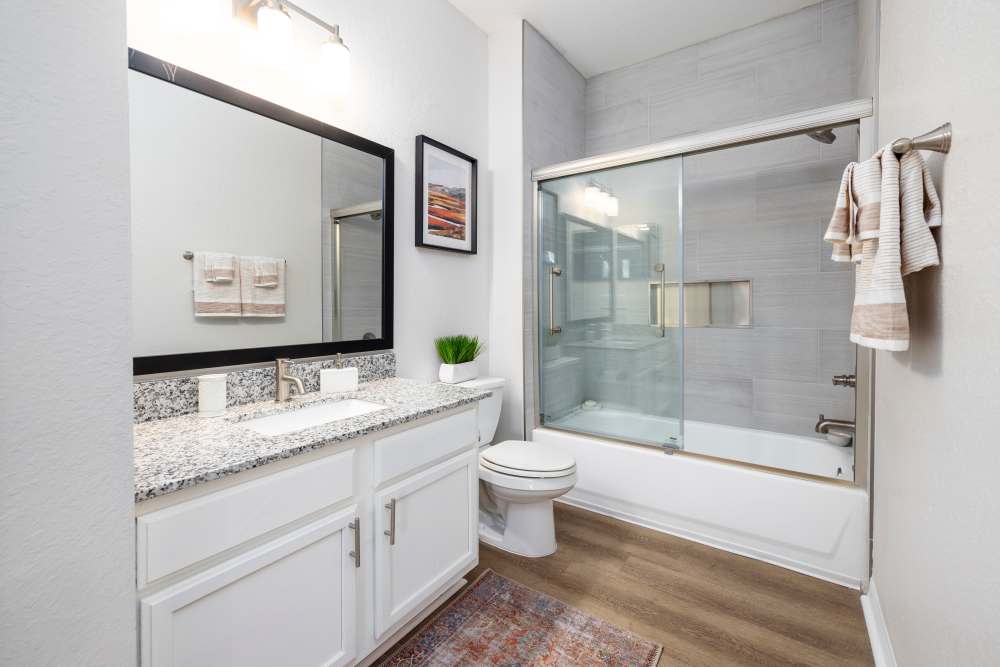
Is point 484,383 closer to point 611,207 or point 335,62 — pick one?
point 611,207

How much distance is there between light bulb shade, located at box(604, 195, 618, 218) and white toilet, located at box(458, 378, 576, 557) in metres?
1.34

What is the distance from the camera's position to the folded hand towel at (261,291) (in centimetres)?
155

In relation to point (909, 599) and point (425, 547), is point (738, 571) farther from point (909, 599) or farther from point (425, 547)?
point (425, 547)

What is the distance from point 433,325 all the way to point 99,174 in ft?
5.67

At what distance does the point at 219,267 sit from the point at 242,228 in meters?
0.16

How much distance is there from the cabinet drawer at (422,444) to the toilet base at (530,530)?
0.52 metres

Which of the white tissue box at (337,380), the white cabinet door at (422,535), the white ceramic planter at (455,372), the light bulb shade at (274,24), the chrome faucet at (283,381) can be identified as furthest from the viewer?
the white ceramic planter at (455,372)

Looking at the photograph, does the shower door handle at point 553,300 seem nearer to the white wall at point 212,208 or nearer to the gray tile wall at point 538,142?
the gray tile wall at point 538,142

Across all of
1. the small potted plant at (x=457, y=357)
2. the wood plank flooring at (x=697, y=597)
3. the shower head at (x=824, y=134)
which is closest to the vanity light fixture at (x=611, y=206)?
the shower head at (x=824, y=134)

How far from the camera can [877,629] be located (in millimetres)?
1522

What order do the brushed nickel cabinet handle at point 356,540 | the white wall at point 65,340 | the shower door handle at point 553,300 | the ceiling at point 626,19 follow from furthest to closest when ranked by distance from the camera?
1. the shower door handle at point 553,300
2. the ceiling at point 626,19
3. the brushed nickel cabinet handle at point 356,540
4. the white wall at point 65,340

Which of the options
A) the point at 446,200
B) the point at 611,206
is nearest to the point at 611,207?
the point at 611,206

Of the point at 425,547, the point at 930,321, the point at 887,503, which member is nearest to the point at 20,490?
the point at 425,547

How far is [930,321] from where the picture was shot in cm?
109
